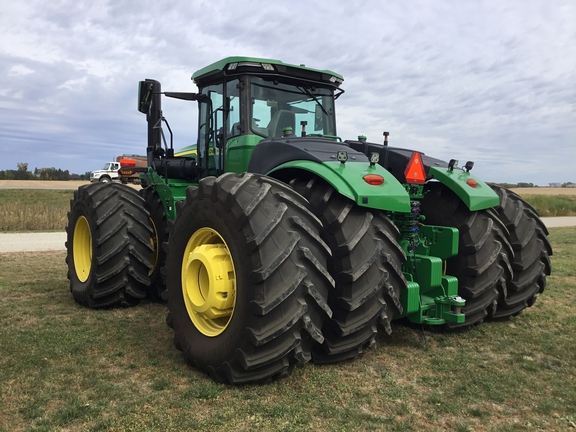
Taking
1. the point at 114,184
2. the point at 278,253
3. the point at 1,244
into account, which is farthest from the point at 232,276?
the point at 1,244

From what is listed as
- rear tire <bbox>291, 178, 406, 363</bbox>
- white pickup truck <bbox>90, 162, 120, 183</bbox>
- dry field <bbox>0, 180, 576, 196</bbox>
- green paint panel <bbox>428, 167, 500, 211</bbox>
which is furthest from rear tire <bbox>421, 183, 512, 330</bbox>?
white pickup truck <bbox>90, 162, 120, 183</bbox>

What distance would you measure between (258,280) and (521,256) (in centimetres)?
303

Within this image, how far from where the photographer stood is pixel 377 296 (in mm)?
3461

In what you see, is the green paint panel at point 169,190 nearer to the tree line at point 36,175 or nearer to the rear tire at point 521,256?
the rear tire at point 521,256

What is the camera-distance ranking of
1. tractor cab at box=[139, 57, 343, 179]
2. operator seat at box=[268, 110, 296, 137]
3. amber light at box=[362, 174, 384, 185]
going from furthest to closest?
operator seat at box=[268, 110, 296, 137]
tractor cab at box=[139, 57, 343, 179]
amber light at box=[362, 174, 384, 185]

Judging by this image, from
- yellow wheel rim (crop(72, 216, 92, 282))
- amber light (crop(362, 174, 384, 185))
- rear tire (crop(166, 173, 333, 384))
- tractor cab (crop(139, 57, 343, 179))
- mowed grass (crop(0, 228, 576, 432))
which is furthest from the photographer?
yellow wheel rim (crop(72, 216, 92, 282))

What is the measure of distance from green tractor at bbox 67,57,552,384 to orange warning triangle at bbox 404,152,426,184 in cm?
1

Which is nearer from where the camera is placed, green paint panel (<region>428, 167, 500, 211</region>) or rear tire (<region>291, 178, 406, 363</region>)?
rear tire (<region>291, 178, 406, 363</region>)

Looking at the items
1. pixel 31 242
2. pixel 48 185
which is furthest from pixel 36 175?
pixel 31 242

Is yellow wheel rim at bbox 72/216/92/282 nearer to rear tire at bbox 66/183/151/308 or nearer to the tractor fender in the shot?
rear tire at bbox 66/183/151/308

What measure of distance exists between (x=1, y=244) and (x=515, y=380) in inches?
452

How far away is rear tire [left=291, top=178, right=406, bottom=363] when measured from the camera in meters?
3.38

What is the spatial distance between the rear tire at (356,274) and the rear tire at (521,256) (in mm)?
1811

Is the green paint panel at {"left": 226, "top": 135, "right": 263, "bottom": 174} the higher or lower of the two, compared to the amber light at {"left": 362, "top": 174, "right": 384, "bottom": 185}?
higher
